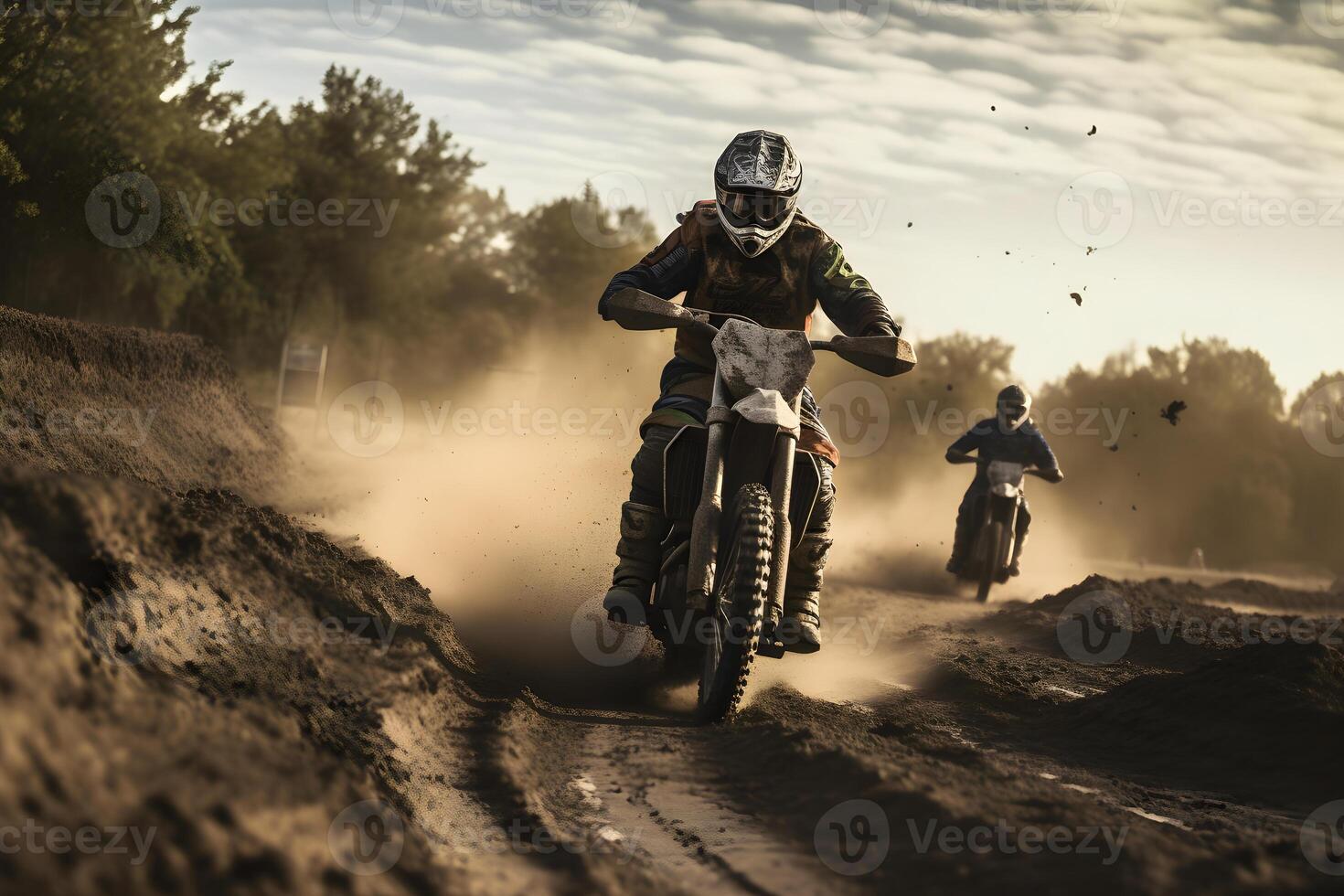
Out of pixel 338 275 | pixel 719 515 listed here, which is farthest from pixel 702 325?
pixel 338 275

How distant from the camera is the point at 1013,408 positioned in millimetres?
16234

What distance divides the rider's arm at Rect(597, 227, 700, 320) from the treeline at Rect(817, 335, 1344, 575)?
105 feet

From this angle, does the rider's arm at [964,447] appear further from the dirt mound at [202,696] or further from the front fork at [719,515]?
the front fork at [719,515]

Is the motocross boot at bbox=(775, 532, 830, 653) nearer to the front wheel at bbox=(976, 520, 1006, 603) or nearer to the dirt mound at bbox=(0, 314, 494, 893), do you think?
the dirt mound at bbox=(0, 314, 494, 893)

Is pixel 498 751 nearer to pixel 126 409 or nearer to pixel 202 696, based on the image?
pixel 202 696

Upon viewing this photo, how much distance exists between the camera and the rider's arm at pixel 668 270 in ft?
26.0

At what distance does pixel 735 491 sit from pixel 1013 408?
10.3 meters

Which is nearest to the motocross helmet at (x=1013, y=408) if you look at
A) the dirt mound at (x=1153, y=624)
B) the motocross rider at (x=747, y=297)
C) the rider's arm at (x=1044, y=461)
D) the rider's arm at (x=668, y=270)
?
the rider's arm at (x=1044, y=461)

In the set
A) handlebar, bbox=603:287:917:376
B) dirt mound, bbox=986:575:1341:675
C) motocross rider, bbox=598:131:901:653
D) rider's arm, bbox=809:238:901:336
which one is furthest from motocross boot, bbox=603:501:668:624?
dirt mound, bbox=986:575:1341:675

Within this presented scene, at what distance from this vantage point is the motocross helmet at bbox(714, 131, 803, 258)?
7.58 metres

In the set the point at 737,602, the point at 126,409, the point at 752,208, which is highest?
the point at 752,208

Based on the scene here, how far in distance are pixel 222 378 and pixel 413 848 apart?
46.7 feet

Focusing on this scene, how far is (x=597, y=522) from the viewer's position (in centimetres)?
1335

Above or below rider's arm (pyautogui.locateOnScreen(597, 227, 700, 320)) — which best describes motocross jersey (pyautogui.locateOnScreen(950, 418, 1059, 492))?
below
